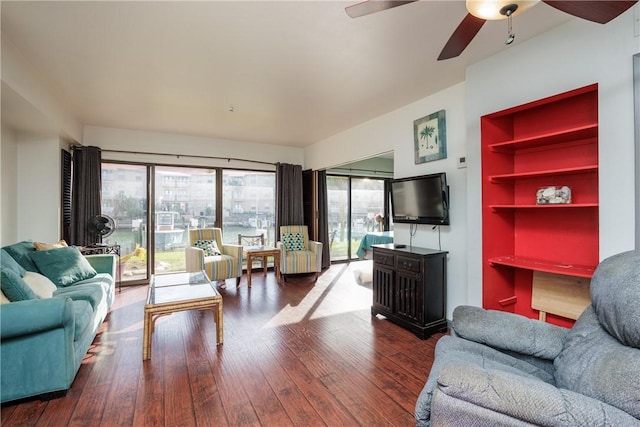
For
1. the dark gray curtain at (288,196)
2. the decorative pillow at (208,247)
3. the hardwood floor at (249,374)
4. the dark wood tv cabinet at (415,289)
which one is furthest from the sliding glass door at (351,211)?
the dark wood tv cabinet at (415,289)

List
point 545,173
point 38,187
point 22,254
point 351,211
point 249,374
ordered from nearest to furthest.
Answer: point 545,173 → point 249,374 → point 22,254 → point 38,187 → point 351,211

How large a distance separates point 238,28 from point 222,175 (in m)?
3.71

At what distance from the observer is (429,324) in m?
2.88

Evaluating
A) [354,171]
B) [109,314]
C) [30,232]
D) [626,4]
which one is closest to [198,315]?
[109,314]

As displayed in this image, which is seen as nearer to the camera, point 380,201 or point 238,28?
point 238,28

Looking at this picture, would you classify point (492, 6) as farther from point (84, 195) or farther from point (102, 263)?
point (84, 195)

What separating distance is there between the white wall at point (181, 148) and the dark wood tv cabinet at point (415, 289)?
3.51m

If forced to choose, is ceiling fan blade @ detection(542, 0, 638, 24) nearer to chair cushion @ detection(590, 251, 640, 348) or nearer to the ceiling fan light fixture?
the ceiling fan light fixture

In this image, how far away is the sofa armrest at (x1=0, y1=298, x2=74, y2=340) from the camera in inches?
68.1

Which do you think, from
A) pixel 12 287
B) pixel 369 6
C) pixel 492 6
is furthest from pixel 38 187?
pixel 492 6

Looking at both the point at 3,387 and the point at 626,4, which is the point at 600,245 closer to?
the point at 626,4

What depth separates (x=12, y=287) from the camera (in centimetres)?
196

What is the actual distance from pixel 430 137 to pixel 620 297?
8.07 feet

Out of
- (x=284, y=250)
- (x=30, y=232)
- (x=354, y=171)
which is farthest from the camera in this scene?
(x=354, y=171)
